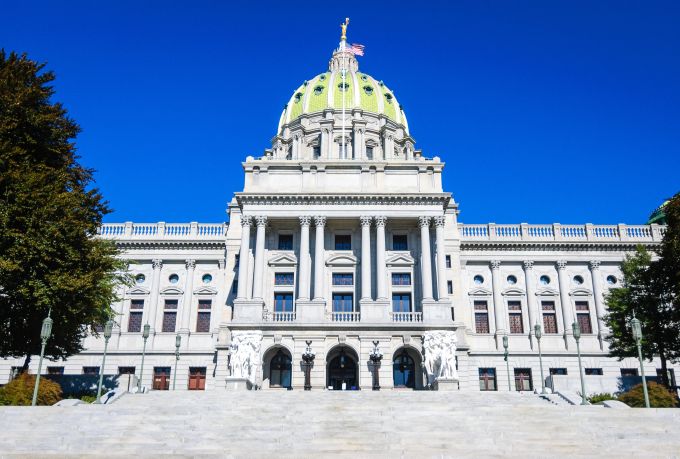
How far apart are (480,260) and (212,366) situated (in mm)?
26368

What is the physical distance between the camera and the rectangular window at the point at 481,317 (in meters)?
54.6

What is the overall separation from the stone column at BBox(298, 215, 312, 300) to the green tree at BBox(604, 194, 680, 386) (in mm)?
22090

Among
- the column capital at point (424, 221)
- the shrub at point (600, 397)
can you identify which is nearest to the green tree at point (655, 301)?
the shrub at point (600, 397)

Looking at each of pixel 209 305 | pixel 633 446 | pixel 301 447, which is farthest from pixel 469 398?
pixel 209 305

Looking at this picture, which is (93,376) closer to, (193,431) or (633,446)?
(193,431)

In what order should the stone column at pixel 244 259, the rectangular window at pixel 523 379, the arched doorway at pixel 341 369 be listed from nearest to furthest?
the arched doorway at pixel 341 369 < the stone column at pixel 244 259 < the rectangular window at pixel 523 379

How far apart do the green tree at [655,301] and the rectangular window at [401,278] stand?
14.8m

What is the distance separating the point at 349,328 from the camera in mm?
43031

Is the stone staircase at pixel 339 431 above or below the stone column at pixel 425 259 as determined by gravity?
below

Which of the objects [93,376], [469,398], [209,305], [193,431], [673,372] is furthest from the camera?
[209,305]

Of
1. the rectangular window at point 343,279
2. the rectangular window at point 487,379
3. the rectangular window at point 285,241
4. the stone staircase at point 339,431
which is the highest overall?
the rectangular window at point 285,241

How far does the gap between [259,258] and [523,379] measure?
26106 millimetres

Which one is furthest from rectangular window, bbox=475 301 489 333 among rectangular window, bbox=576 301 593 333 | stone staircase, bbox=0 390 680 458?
stone staircase, bbox=0 390 680 458

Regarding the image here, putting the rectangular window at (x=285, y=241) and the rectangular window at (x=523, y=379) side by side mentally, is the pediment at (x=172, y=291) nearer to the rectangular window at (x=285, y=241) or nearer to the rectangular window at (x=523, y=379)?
the rectangular window at (x=285, y=241)
